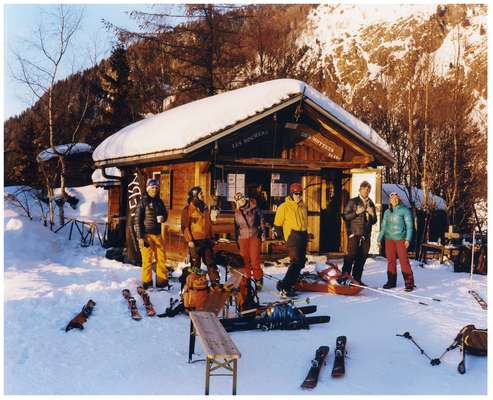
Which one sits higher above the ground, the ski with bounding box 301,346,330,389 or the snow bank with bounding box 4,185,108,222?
the snow bank with bounding box 4,185,108,222

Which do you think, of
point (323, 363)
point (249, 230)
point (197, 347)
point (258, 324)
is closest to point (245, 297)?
point (258, 324)

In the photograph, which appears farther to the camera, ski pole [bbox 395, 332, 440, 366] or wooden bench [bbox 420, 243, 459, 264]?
wooden bench [bbox 420, 243, 459, 264]

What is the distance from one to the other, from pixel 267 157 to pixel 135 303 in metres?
6.11

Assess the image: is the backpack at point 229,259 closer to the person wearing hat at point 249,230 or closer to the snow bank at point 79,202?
the person wearing hat at point 249,230

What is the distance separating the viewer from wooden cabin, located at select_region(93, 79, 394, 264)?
37.3ft

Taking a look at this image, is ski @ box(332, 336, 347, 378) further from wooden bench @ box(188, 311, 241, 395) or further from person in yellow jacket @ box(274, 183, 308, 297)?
person in yellow jacket @ box(274, 183, 308, 297)

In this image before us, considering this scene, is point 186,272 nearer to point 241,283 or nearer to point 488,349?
point 241,283

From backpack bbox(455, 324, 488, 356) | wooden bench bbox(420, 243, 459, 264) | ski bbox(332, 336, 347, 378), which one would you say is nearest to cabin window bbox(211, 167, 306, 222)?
wooden bench bbox(420, 243, 459, 264)

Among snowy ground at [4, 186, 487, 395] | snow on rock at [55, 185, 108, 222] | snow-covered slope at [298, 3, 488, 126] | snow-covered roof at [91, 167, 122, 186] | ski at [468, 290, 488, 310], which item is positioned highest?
snow-covered slope at [298, 3, 488, 126]

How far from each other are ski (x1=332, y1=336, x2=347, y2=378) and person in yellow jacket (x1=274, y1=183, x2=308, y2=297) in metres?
2.48

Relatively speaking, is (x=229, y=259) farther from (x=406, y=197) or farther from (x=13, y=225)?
(x=406, y=197)

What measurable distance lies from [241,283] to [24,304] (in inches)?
131

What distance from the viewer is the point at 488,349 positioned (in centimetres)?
540

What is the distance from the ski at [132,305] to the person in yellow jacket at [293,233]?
2.49m
